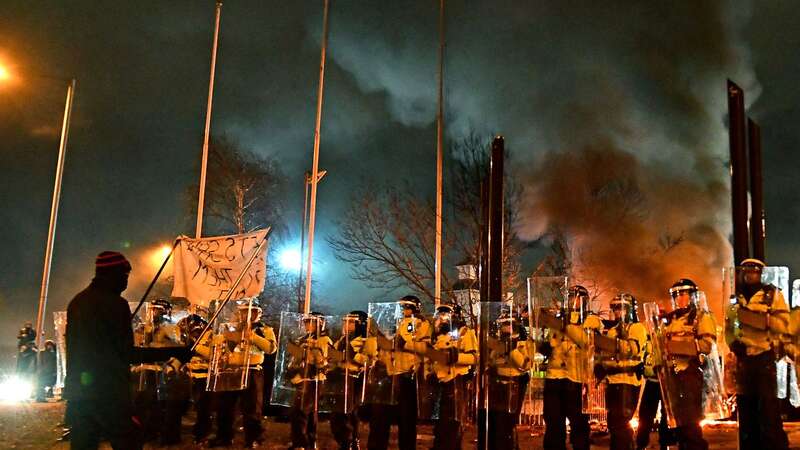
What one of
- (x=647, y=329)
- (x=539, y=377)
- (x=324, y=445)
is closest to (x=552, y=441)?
(x=539, y=377)

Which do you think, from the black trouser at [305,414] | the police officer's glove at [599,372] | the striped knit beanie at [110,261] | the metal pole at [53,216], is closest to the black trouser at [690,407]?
the police officer's glove at [599,372]

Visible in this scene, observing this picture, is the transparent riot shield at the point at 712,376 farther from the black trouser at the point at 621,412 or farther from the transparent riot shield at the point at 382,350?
the transparent riot shield at the point at 382,350

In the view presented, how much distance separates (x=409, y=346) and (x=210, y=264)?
4101 mm

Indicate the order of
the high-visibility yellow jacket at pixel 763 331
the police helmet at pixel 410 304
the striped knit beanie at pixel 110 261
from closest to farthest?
the striped knit beanie at pixel 110 261, the high-visibility yellow jacket at pixel 763 331, the police helmet at pixel 410 304

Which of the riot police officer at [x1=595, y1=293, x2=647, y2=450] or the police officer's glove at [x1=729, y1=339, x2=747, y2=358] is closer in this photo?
the police officer's glove at [x1=729, y1=339, x2=747, y2=358]

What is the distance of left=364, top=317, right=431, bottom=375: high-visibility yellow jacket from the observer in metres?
9.16

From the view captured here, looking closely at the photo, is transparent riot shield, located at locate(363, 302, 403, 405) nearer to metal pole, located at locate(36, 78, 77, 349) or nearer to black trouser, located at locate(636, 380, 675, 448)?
black trouser, located at locate(636, 380, 675, 448)

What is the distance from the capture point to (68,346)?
5551 millimetres

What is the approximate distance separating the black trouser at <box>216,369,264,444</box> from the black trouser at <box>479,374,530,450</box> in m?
4.21

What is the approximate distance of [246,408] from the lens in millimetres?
11117

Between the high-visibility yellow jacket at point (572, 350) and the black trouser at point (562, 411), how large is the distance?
110 millimetres

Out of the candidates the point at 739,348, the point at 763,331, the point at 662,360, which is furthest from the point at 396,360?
the point at 763,331

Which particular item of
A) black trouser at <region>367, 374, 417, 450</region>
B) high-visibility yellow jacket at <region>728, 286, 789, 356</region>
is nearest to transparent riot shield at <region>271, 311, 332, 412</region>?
black trouser at <region>367, 374, 417, 450</region>

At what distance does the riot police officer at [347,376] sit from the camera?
995 centimetres
